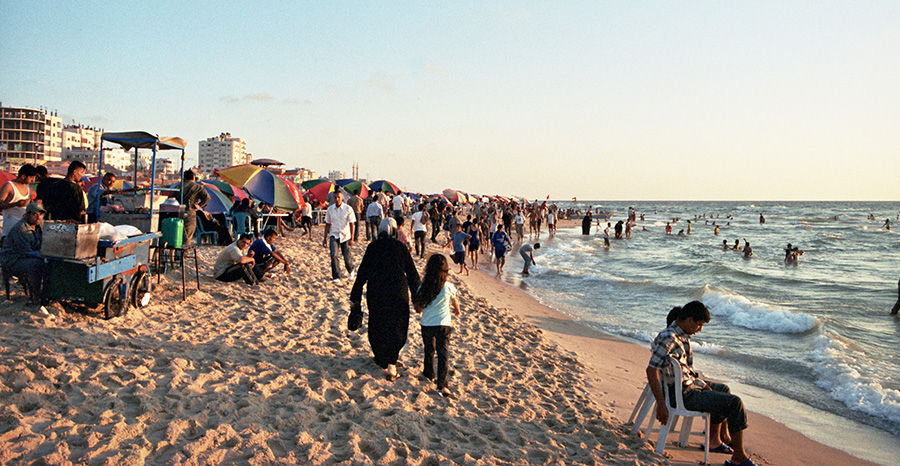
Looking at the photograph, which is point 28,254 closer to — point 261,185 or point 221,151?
point 261,185

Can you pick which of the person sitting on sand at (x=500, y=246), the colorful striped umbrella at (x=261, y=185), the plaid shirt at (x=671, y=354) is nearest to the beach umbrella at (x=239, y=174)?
the colorful striped umbrella at (x=261, y=185)

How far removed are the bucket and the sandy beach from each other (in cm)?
69

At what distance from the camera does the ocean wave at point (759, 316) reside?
938cm

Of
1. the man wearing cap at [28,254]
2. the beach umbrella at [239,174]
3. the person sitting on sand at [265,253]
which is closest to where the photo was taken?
the man wearing cap at [28,254]

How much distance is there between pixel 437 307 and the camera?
4.52 metres

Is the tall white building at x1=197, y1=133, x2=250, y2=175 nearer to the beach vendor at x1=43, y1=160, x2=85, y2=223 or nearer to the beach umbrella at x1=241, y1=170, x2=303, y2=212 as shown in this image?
the beach umbrella at x1=241, y1=170, x2=303, y2=212

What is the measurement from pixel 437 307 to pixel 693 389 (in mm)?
2088

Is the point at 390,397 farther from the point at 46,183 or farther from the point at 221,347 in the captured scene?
the point at 46,183

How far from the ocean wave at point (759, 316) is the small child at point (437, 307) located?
751 cm

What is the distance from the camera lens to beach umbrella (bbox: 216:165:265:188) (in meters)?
11.8

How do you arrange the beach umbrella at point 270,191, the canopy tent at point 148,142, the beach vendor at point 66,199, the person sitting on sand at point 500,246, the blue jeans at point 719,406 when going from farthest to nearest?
the person sitting on sand at point 500,246 < the beach umbrella at point 270,191 < the canopy tent at point 148,142 < the beach vendor at point 66,199 < the blue jeans at point 719,406

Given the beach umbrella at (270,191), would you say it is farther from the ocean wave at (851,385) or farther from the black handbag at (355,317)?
the ocean wave at (851,385)

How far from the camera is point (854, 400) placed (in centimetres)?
592

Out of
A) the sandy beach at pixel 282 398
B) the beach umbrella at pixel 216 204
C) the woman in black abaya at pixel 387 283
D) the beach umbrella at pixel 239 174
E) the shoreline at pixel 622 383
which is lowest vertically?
the shoreline at pixel 622 383
